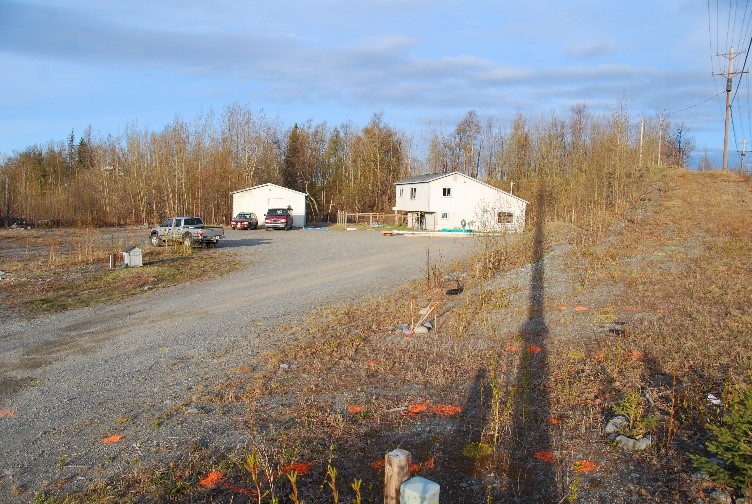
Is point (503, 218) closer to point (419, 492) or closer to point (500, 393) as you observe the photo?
point (500, 393)

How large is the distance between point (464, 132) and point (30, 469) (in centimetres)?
6852

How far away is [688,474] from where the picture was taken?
4.46m

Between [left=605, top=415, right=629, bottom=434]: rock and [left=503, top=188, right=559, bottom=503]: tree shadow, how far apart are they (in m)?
0.56

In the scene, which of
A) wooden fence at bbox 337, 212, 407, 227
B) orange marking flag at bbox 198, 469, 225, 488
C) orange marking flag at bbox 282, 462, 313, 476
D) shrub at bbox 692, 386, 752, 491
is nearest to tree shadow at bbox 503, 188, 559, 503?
shrub at bbox 692, 386, 752, 491

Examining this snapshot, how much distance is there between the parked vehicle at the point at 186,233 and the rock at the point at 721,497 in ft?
76.8

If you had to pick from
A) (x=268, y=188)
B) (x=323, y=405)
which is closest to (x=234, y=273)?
(x=323, y=405)

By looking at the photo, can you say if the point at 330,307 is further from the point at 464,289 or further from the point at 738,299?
the point at 738,299

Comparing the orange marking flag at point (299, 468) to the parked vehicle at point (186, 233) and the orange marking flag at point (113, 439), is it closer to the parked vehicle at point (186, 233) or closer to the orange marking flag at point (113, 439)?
the orange marking flag at point (113, 439)

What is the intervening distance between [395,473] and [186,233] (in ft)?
78.8

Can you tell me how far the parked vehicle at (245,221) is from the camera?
43.4 meters

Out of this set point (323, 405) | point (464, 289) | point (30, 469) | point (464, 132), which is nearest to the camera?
point (30, 469)

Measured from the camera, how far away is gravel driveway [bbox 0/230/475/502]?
5.33m

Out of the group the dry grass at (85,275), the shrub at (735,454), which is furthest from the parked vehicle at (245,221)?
the shrub at (735,454)

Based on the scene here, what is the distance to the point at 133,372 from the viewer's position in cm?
818
